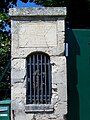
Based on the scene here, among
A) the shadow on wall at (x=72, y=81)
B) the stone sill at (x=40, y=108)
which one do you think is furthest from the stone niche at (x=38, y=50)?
the shadow on wall at (x=72, y=81)

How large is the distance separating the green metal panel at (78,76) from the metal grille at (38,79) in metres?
0.45

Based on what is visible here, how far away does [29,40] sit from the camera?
6.16 meters

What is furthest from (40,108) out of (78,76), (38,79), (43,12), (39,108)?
(43,12)

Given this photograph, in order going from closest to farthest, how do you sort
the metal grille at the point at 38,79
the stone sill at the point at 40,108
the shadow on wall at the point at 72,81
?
the stone sill at the point at 40,108 → the metal grille at the point at 38,79 → the shadow on wall at the point at 72,81

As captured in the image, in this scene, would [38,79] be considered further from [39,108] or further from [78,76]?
[78,76]

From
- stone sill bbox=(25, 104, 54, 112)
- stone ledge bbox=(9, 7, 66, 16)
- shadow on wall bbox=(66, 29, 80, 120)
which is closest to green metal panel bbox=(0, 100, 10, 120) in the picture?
stone sill bbox=(25, 104, 54, 112)

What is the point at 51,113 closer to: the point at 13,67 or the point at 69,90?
the point at 69,90

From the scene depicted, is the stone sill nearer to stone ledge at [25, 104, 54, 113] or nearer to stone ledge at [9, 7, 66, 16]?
stone ledge at [25, 104, 54, 113]

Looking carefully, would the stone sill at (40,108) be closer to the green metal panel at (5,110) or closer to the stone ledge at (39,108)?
the stone ledge at (39,108)

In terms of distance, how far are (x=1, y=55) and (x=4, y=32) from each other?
1146 mm

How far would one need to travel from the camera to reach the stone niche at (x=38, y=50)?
240 inches

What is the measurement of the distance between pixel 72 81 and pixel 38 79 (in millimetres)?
676

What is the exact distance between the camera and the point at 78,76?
6418mm

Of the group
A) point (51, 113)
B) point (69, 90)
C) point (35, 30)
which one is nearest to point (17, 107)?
point (51, 113)
